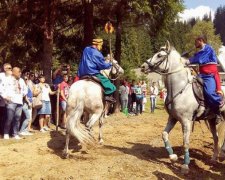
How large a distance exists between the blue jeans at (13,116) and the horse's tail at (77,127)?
2.61 metres

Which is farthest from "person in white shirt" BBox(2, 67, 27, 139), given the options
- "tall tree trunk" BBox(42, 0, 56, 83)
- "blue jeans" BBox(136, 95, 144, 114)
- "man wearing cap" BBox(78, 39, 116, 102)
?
"blue jeans" BBox(136, 95, 144, 114)

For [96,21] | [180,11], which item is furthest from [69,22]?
[180,11]

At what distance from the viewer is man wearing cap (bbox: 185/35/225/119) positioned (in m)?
9.12

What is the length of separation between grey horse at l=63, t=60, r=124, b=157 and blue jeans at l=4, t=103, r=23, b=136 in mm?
2558

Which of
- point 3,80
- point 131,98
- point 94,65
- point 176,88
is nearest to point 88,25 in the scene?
point 131,98

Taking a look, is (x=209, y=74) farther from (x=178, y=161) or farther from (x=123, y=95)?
(x=123, y=95)

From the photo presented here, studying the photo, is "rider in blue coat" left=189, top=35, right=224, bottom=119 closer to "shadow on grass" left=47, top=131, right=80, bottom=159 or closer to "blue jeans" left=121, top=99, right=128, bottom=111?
"shadow on grass" left=47, top=131, right=80, bottom=159

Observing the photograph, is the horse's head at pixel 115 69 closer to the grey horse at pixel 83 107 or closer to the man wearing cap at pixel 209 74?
the grey horse at pixel 83 107

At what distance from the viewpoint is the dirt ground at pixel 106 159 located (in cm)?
840

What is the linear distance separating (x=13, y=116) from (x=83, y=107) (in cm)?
297

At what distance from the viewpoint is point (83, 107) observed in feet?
32.6

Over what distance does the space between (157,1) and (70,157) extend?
11601mm

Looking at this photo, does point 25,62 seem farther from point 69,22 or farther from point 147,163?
point 147,163

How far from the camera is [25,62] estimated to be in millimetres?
20281
